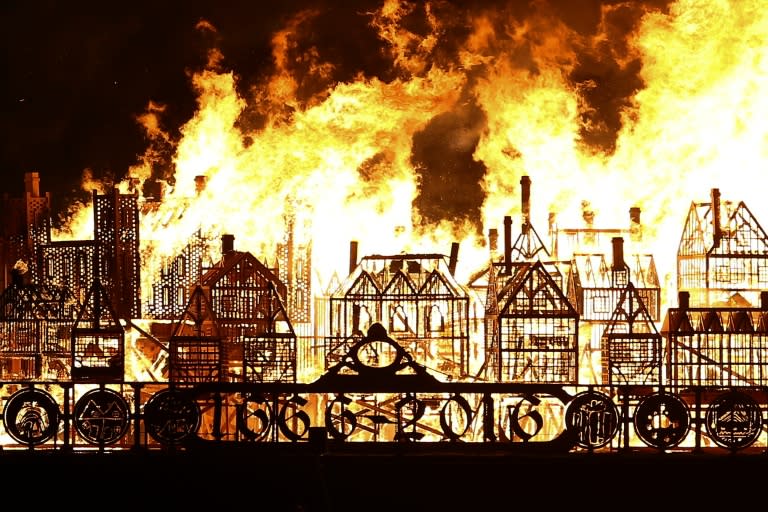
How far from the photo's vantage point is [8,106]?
27.6 metres

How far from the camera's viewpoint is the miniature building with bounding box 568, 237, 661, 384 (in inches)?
840

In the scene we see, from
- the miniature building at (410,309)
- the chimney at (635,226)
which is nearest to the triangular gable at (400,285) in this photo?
the miniature building at (410,309)

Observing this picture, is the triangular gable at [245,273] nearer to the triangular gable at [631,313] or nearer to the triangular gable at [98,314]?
the triangular gable at [98,314]

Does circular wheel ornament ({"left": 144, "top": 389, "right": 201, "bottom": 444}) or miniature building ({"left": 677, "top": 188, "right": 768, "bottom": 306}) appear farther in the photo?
miniature building ({"left": 677, "top": 188, "right": 768, "bottom": 306})

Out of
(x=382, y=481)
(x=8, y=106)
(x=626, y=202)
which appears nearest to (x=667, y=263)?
(x=626, y=202)

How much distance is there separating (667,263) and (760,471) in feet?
28.3

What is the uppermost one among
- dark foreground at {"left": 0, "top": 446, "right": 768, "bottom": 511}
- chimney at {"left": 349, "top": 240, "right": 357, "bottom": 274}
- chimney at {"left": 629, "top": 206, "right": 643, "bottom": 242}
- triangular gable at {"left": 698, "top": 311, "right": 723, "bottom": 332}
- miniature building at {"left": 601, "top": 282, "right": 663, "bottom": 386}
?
chimney at {"left": 629, "top": 206, "right": 643, "bottom": 242}

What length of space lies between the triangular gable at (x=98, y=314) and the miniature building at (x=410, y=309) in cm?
331

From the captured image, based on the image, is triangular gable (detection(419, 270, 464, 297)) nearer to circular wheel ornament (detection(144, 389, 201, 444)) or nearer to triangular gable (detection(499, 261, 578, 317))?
triangular gable (detection(499, 261, 578, 317))

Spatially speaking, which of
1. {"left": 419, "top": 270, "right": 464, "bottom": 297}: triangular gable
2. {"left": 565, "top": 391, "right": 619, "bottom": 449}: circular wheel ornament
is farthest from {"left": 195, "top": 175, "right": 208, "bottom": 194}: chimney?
{"left": 565, "top": 391, "right": 619, "bottom": 449}: circular wheel ornament

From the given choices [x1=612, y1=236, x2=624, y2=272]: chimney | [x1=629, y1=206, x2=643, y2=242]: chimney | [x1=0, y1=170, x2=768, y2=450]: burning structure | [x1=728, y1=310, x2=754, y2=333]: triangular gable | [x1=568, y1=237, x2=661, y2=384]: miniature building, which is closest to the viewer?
[x1=0, y1=170, x2=768, y2=450]: burning structure

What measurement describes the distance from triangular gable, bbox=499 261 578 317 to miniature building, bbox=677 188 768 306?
9.77ft

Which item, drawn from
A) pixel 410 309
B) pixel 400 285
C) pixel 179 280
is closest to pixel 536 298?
pixel 400 285

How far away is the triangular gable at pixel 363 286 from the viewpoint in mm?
20969
